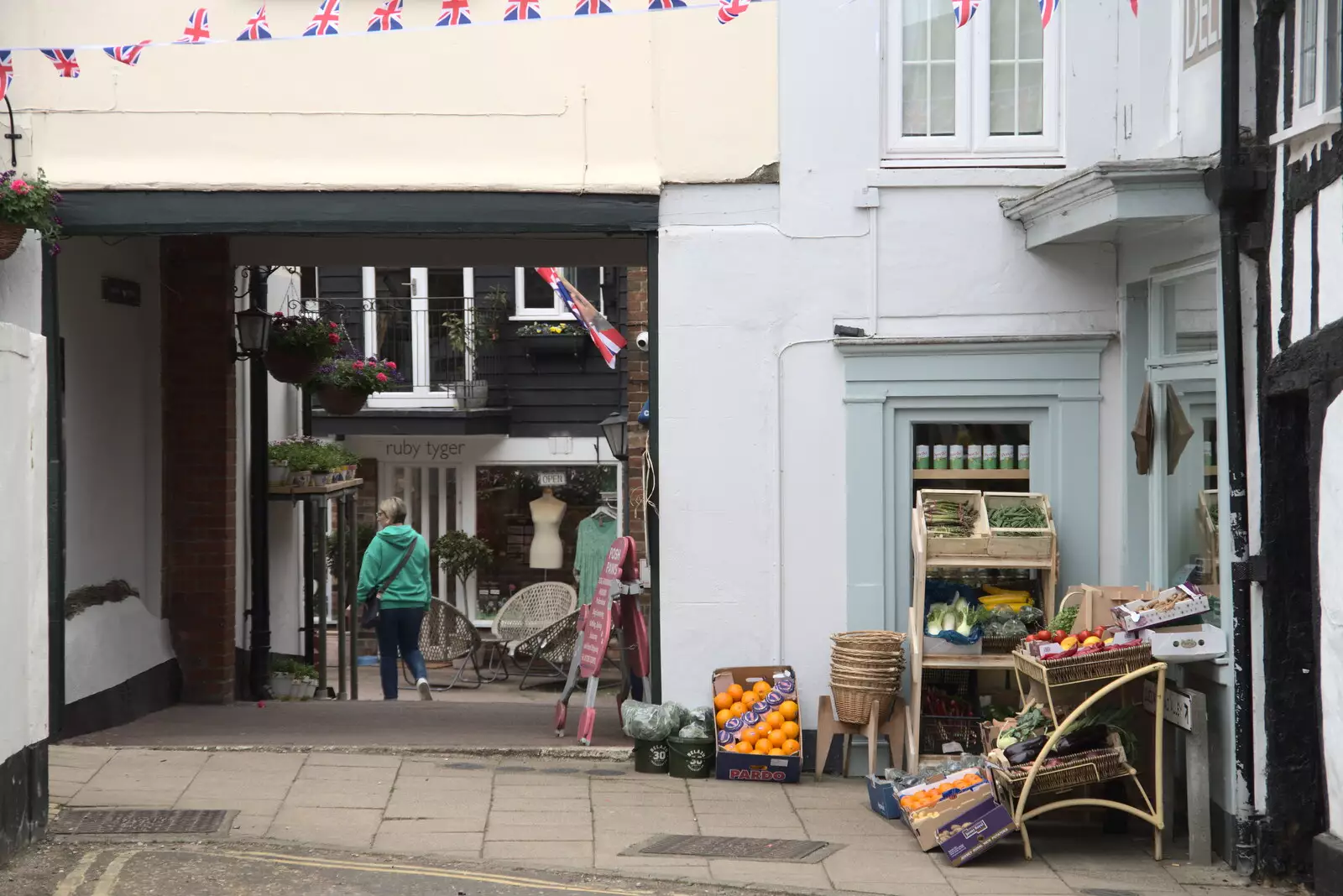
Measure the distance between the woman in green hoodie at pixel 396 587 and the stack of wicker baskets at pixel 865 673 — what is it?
531cm

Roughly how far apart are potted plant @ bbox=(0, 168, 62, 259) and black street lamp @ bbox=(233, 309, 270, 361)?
3.43 m

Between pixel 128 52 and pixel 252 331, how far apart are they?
3516mm

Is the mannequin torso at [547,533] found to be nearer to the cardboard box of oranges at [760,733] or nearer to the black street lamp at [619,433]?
the black street lamp at [619,433]

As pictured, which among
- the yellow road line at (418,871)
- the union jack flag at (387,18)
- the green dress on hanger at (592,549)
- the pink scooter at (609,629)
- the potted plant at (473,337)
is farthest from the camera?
the potted plant at (473,337)

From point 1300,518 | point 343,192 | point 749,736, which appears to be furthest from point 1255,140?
point 343,192

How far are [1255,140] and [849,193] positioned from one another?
8.02 ft

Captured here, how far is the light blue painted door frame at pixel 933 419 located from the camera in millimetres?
8492

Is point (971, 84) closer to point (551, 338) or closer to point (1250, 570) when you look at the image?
point (1250, 570)

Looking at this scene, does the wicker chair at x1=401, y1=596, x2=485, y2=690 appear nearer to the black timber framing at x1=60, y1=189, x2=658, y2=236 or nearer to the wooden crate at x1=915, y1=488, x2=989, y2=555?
the black timber framing at x1=60, y1=189, x2=658, y2=236

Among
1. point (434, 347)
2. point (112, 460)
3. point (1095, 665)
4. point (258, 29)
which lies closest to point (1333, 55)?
point (1095, 665)

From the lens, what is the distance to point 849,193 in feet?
28.1

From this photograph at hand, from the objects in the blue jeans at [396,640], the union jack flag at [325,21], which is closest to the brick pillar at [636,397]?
the blue jeans at [396,640]

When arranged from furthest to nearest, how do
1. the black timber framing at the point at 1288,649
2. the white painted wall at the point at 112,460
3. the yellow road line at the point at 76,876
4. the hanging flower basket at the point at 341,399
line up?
1. the hanging flower basket at the point at 341,399
2. the white painted wall at the point at 112,460
3. the black timber framing at the point at 1288,649
4. the yellow road line at the point at 76,876

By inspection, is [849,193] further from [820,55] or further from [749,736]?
[749,736]
